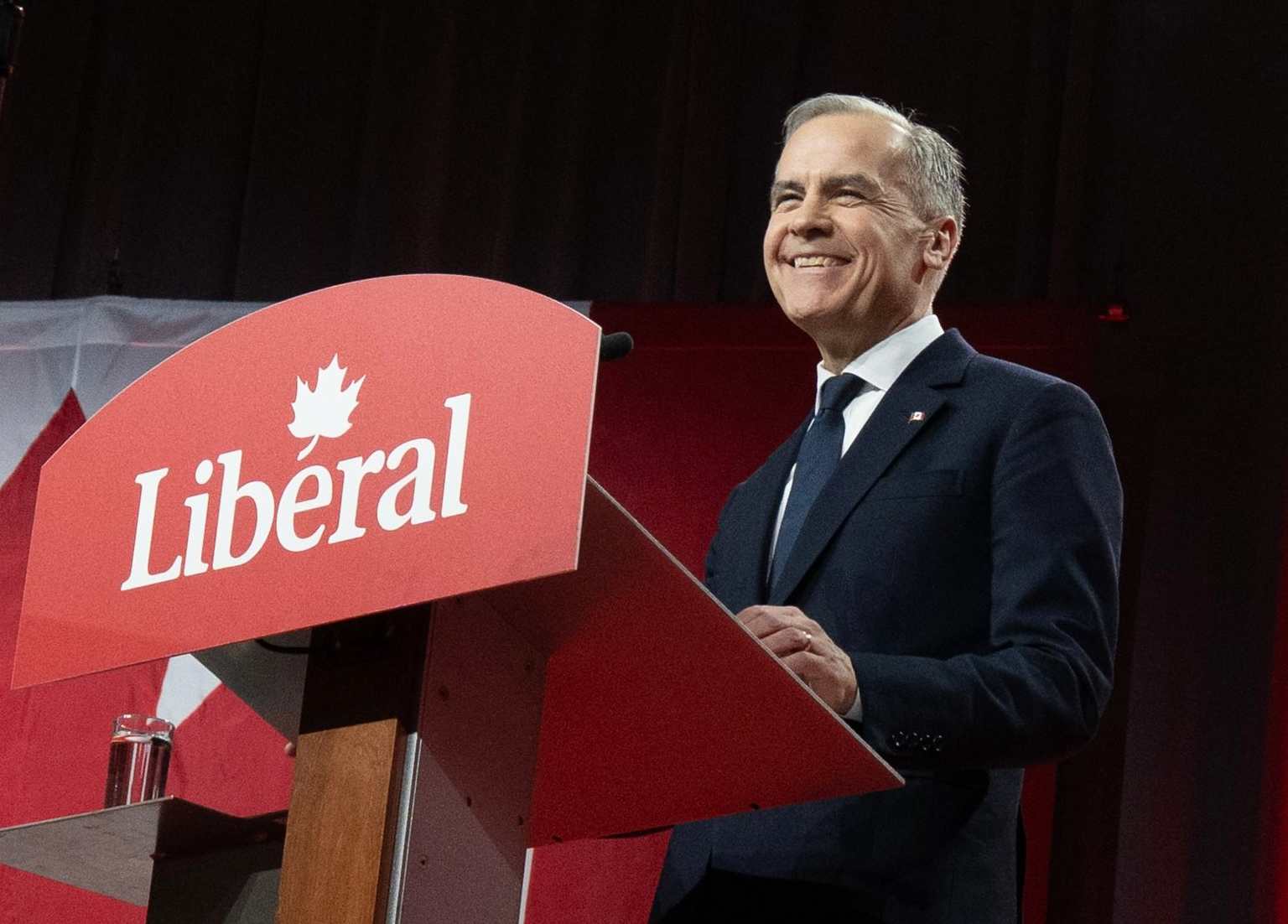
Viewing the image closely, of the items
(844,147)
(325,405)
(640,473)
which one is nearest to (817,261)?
(844,147)

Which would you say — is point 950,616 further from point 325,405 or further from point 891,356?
point 325,405

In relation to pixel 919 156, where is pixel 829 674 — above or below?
below

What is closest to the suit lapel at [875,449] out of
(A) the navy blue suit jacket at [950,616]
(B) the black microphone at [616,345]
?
(A) the navy blue suit jacket at [950,616]

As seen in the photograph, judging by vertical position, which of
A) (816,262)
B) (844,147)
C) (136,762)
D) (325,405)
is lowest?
(136,762)

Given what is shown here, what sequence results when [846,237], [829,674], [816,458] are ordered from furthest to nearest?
[846,237] → [816,458] → [829,674]

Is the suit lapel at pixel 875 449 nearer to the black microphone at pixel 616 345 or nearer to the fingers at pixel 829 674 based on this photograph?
the fingers at pixel 829 674

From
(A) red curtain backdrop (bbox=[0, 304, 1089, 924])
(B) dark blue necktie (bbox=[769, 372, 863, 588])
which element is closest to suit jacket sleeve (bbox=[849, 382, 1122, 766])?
(B) dark blue necktie (bbox=[769, 372, 863, 588])

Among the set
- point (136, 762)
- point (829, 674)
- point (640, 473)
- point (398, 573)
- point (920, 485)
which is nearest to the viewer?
point (398, 573)

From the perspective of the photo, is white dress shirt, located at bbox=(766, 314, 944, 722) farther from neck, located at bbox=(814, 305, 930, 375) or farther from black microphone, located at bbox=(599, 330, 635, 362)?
black microphone, located at bbox=(599, 330, 635, 362)

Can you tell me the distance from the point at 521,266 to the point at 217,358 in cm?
288

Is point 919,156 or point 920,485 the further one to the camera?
point 919,156

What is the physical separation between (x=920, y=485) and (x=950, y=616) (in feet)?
0.39

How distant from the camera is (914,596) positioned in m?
1.53

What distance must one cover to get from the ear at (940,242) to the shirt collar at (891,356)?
0.08 meters
